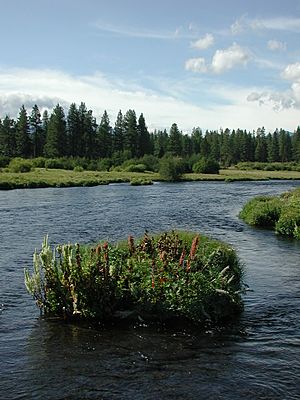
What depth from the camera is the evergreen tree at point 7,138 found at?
130 meters

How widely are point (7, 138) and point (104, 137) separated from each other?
27.2 m

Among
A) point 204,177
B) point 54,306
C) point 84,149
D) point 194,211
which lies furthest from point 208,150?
point 54,306

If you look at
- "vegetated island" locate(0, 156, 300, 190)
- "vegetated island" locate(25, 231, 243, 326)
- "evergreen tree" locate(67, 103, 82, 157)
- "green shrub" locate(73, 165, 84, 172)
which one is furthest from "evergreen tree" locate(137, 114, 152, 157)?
"vegetated island" locate(25, 231, 243, 326)

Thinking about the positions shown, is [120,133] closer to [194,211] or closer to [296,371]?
[194,211]

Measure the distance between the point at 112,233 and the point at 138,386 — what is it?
2105cm

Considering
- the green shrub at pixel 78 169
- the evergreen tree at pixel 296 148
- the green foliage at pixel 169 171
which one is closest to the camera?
the green foliage at pixel 169 171

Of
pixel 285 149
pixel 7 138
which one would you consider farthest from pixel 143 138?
pixel 285 149

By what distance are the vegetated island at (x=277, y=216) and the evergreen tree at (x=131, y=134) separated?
106 meters

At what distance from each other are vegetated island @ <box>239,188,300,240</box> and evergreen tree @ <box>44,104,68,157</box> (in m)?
94.7

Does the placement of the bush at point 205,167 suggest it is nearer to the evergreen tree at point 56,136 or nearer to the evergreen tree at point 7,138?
the evergreen tree at point 56,136

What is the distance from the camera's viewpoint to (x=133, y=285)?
1395cm

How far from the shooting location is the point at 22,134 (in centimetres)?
13075

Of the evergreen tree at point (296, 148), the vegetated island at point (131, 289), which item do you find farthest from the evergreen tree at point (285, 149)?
the vegetated island at point (131, 289)

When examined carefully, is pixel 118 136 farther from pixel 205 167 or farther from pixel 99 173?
pixel 99 173
